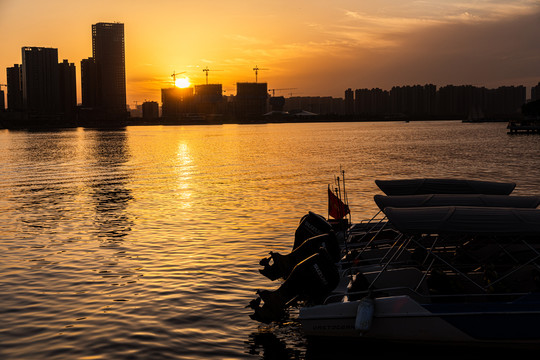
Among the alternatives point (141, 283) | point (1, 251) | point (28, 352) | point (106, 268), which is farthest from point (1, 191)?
point (28, 352)

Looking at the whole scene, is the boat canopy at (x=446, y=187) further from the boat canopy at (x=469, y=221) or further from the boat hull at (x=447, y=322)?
the boat hull at (x=447, y=322)

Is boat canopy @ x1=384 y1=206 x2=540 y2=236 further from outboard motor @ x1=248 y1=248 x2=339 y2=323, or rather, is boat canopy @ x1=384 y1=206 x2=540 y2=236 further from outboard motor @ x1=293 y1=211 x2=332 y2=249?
Answer: outboard motor @ x1=293 y1=211 x2=332 y2=249

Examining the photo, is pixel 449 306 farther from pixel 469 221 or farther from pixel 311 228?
pixel 311 228

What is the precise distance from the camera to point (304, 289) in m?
15.2

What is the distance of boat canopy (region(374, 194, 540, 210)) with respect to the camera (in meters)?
16.6

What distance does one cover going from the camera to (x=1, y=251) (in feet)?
82.6

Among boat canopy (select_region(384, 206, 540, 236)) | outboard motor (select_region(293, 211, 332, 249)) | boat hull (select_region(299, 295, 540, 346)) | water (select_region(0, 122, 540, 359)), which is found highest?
boat canopy (select_region(384, 206, 540, 236))

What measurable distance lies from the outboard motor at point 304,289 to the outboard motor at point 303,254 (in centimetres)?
241

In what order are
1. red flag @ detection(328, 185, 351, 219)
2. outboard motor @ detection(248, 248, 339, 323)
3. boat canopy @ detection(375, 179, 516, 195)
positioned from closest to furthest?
1. outboard motor @ detection(248, 248, 339, 323)
2. boat canopy @ detection(375, 179, 516, 195)
3. red flag @ detection(328, 185, 351, 219)

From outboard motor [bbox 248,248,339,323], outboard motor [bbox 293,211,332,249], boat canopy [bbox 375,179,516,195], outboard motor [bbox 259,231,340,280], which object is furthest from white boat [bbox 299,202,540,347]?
boat canopy [bbox 375,179,516,195]

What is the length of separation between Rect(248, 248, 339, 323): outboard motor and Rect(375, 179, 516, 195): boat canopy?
6311 mm

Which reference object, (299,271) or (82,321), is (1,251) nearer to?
(82,321)

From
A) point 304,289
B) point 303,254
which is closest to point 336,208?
point 303,254

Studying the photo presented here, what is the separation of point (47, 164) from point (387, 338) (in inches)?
2754
